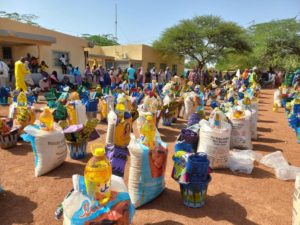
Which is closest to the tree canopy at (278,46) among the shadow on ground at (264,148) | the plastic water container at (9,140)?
the shadow on ground at (264,148)

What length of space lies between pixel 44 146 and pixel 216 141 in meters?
2.60

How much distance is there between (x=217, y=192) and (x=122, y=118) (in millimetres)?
1890

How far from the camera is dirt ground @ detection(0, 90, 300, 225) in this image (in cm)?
302

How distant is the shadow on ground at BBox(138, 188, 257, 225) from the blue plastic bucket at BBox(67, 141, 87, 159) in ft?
5.86

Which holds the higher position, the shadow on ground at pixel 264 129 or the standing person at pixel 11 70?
the standing person at pixel 11 70

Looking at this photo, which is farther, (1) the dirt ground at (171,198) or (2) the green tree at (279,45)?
(2) the green tree at (279,45)

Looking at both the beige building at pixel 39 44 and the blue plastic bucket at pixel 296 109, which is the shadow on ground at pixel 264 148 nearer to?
the blue plastic bucket at pixel 296 109

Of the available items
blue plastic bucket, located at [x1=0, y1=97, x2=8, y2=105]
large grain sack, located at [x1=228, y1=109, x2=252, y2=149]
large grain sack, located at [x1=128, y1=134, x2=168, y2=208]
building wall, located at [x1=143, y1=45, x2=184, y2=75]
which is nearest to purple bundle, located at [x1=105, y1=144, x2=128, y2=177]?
large grain sack, located at [x1=128, y1=134, x2=168, y2=208]

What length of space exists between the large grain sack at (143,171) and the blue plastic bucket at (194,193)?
362mm

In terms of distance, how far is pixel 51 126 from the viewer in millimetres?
4039

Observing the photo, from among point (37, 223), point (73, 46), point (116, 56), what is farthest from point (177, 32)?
point (37, 223)

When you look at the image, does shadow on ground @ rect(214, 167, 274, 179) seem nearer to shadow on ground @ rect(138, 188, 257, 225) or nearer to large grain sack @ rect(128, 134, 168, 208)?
shadow on ground @ rect(138, 188, 257, 225)

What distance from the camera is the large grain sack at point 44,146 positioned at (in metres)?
3.84

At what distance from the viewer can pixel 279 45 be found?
25031 millimetres
